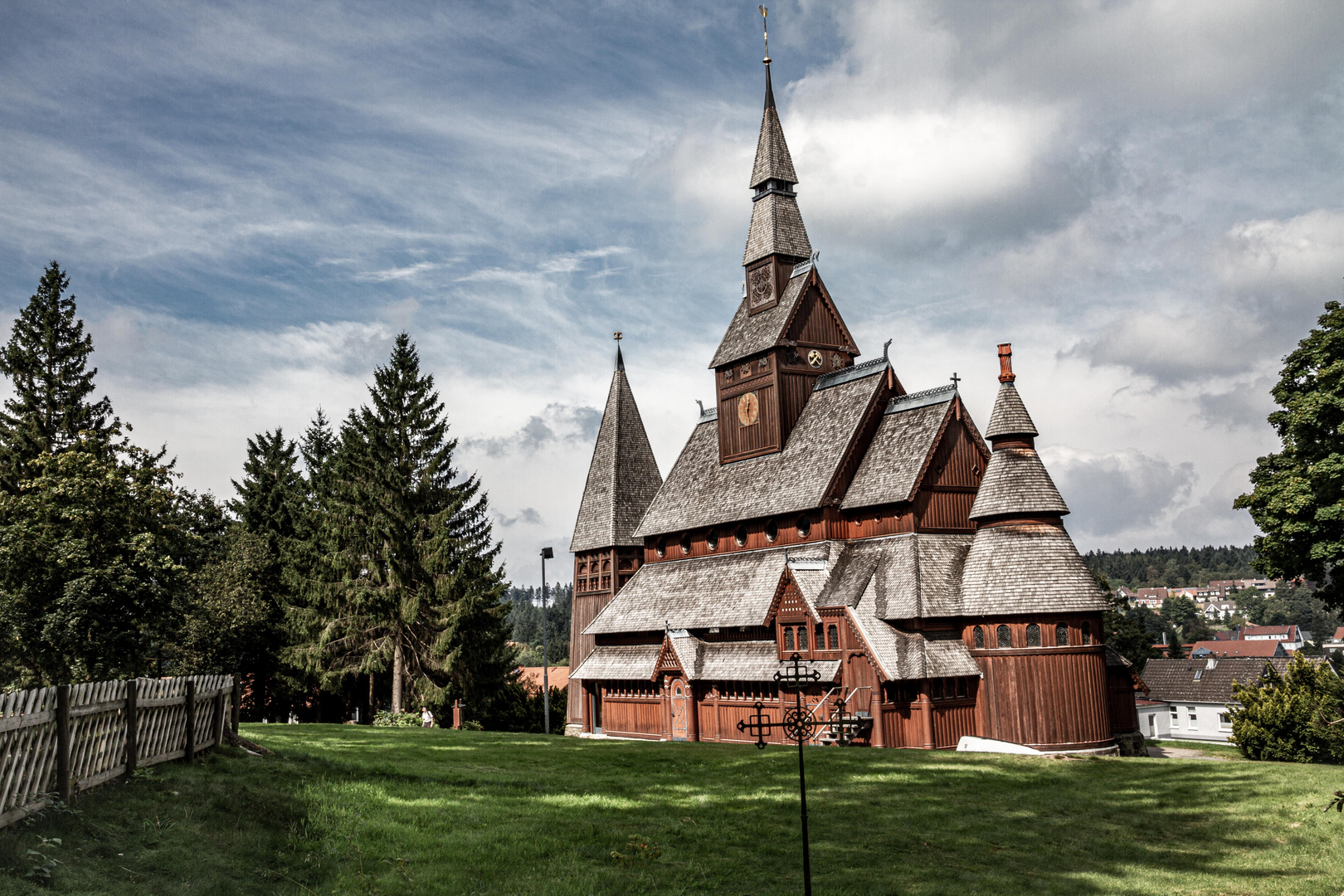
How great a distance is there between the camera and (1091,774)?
82.9 ft

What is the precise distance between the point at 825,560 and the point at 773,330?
1150 cm

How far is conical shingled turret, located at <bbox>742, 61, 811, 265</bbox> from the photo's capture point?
45531mm

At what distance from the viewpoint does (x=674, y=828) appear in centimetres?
1681

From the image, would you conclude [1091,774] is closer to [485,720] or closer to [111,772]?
[111,772]

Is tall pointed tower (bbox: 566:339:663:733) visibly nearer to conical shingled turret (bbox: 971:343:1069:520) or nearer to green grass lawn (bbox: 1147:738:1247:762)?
conical shingled turret (bbox: 971:343:1069:520)

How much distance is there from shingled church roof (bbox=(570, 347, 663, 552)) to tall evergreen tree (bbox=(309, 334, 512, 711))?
5.79 metres

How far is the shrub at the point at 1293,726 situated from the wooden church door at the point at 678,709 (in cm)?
2002

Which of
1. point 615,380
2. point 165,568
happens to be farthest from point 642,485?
point 165,568

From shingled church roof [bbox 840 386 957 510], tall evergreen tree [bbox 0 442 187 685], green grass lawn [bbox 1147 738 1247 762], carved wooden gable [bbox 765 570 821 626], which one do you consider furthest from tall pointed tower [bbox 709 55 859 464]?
tall evergreen tree [bbox 0 442 187 685]

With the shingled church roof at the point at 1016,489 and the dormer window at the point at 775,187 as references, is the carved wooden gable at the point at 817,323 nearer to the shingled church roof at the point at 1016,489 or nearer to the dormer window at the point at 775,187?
the dormer window at the point at 775,187

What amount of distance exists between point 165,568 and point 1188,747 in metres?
40.2

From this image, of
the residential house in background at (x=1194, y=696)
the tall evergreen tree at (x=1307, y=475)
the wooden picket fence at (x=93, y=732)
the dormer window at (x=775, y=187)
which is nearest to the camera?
the wooden picket fence at (x=93, y=732)

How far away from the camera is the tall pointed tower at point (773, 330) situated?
143 feet

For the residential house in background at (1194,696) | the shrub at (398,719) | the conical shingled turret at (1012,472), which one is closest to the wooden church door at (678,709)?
the shrub at (398,719)
